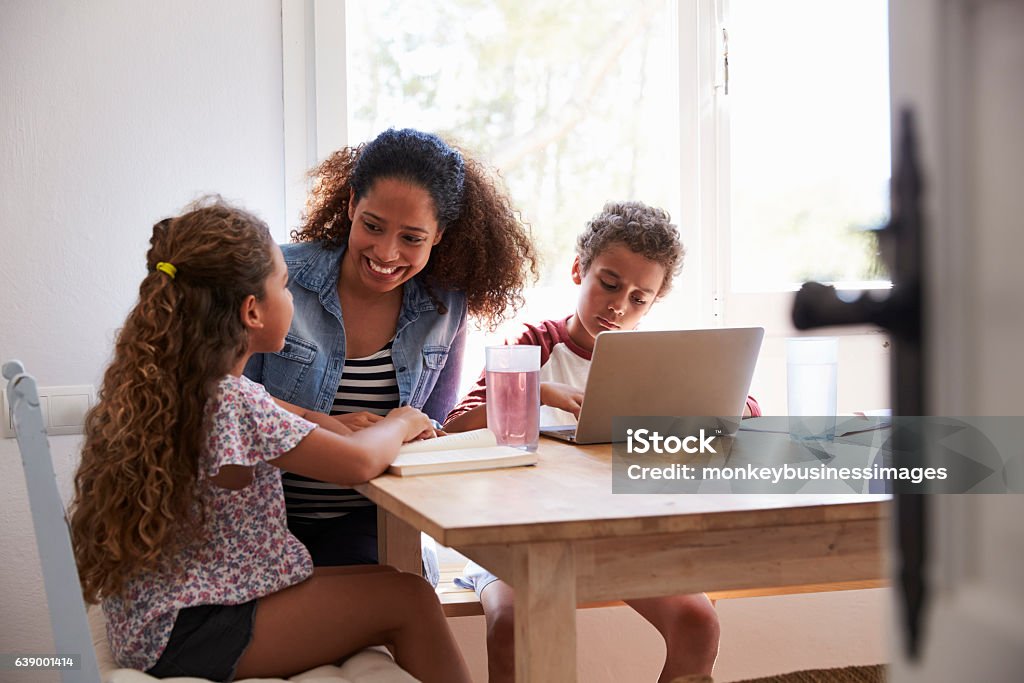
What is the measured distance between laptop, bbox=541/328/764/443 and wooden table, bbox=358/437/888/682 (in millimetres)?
296

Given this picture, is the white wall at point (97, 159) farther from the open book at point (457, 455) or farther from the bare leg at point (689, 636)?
the open book at point (457, 455)

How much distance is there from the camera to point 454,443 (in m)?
1.36

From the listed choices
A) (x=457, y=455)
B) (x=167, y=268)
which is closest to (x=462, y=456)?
(x=457, y=455)

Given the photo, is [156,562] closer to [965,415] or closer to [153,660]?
[153,660]

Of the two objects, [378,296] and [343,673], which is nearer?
[343,673]

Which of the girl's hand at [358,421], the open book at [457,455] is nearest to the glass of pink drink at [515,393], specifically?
the open book at [457,455]

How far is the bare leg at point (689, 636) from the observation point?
1.57 m

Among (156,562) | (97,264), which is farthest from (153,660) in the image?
(97,264)

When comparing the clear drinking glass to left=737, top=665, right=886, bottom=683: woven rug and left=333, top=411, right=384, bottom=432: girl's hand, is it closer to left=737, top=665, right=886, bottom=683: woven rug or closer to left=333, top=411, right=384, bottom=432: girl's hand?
left=737, top=665, right=886, bottom=683: woven rug

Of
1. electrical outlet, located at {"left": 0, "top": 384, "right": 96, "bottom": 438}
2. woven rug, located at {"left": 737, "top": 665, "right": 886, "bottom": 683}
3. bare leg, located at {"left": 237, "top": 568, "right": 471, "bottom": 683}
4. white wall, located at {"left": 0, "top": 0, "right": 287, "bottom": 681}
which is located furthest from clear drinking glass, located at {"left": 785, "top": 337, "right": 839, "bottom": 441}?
electrical outlet, located at {"left": 0, "top": 384, "right": 96, "bottom": 438}

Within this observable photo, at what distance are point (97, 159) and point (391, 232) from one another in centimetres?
69

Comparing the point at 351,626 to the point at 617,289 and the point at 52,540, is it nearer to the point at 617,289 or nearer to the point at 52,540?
the point at 52,540

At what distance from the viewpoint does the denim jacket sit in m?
1.69

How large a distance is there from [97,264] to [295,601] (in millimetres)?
1005
